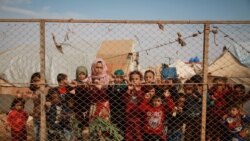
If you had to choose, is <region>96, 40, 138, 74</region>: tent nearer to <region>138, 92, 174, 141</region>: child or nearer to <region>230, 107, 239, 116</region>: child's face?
<region>138, 92, 174, 141</region>: child

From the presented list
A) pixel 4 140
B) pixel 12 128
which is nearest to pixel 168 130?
pixel 12 128

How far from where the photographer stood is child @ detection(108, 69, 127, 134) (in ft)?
13.6

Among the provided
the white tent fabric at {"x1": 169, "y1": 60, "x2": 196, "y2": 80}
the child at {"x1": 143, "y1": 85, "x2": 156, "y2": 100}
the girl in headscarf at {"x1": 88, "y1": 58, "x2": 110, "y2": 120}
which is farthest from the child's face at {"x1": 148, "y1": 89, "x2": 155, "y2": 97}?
the white tent fabric at {"x1": 169, "y1": 60, "x2": 196, "y2": 80}

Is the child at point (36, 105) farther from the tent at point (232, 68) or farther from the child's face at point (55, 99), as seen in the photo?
the tent at point (232, 68)

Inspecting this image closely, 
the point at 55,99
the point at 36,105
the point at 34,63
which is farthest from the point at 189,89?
the point at 34,63

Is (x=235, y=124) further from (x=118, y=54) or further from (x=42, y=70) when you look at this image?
(x=118, y=54)

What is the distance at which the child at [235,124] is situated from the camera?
430 cm

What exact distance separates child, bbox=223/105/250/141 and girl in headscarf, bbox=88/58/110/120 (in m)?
1.75

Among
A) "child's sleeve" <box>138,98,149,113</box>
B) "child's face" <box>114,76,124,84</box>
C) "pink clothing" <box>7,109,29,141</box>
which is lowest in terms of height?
"pink clothing" <box>7,109,29,141</box>

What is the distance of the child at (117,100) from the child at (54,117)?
2.44 ft

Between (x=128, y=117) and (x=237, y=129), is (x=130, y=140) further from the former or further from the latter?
(x=237, y=129)

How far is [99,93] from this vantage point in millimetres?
4055

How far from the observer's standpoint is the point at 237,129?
4305 mm

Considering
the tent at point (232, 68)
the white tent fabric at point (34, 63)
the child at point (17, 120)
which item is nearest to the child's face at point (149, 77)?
the child at point (17, 120)
